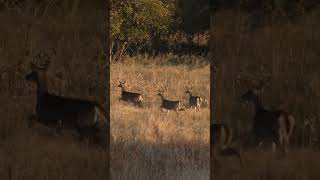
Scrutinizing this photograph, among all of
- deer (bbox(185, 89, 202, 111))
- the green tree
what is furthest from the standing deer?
the green tree

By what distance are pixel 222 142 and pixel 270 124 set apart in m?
0.41

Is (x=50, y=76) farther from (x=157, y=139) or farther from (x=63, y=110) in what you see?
(x=157, y=139)

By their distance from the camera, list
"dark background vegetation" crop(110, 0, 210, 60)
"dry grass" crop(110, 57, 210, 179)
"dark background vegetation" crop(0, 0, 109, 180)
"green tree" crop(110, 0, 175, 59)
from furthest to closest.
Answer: "dark background vegetation" crop(110, 0, 210, 60) → "green tree" crop(110, 0, 175, 59) → "dry grass" crop(110, 57, 210, 179) → "dark background vegetation" crop(0, 0, 109, 180)

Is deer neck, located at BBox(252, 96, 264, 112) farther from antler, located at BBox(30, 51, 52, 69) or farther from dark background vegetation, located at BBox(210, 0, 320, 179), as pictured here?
antler, located at BBox(30, 51, 52, 69)

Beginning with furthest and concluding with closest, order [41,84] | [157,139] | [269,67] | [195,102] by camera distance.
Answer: [195,102], [157,139], [41,84], [269,67]

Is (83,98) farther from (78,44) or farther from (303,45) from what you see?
(303,45)

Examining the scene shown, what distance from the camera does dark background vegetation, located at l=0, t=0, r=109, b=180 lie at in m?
4.81

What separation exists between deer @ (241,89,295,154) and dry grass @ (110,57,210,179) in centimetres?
248

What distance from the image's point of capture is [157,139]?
879cm

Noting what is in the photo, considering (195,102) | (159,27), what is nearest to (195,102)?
(195,102)

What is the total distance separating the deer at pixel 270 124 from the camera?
4691mm

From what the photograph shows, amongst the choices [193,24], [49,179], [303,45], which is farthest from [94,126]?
[193,24]

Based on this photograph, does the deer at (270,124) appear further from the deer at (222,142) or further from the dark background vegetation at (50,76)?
the dark background vegetation at (50,76)

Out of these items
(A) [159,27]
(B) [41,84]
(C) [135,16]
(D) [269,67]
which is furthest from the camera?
(A) [159,27]
